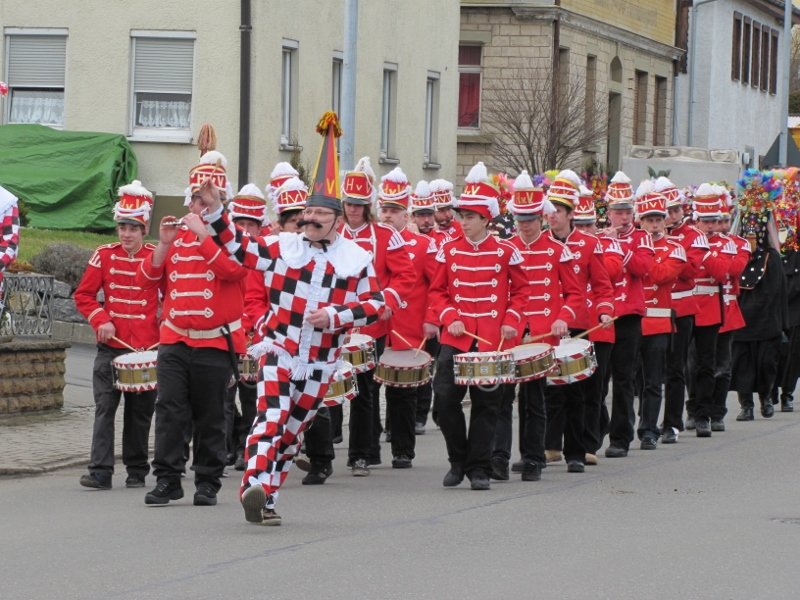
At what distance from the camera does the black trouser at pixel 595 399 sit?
14.5 m

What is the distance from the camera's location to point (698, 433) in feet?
56.6

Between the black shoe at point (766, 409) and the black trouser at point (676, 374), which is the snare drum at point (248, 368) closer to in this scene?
the black trouser at point (676, 374)

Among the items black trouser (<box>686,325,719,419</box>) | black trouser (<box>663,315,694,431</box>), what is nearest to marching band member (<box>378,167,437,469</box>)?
black trouser (<box>663,315,694,431</box>)

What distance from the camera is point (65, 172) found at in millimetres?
28562

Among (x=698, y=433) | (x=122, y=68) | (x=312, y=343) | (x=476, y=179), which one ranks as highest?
(x=122, y=68)

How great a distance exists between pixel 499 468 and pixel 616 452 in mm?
2233

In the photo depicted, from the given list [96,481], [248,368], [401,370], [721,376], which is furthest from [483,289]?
[721,376]

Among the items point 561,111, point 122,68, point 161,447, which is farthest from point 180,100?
point 161,447

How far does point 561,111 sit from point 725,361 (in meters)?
22.6

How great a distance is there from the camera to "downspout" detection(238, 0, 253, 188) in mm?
29281

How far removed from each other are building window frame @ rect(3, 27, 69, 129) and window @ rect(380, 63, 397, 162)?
7.16m

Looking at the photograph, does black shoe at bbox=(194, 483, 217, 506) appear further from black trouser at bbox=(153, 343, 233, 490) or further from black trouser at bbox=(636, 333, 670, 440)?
black trouser at bbox=(636, 333, 670, 440)

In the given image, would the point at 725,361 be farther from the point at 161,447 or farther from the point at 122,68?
the point at 122,68

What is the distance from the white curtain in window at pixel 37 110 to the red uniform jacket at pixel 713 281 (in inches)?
617
